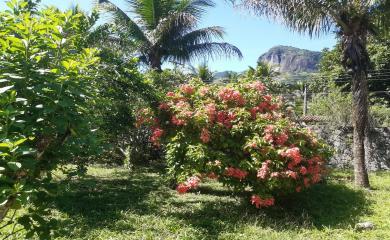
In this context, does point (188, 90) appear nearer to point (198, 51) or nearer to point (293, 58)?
point (198, 51)

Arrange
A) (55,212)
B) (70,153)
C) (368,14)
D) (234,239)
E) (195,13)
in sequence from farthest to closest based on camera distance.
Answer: (195,13) → (368,14) → (55,212) → (234,239) → (70,153)

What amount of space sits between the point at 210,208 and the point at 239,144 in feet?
4.36

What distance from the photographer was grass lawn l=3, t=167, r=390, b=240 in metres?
6.27

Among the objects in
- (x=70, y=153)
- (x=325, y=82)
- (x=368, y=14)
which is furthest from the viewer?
(x=325, y=82)

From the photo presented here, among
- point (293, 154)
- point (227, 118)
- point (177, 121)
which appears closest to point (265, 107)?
point (227, 118)

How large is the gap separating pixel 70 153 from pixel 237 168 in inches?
199

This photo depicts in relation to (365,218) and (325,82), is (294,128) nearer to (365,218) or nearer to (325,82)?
(365,218)

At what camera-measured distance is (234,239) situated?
19.7 ft

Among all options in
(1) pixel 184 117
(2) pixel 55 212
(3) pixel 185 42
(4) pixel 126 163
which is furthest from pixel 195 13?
(2) pixel 55 212

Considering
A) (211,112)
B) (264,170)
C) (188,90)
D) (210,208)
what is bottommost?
(210,208)

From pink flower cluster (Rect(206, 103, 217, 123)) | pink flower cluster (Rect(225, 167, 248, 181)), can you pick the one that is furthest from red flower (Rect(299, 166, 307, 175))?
pink flower cluster (Rect(206, 103, 217, 123))

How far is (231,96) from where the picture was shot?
833 centimetres

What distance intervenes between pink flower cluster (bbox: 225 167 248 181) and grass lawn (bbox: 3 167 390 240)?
697 millimetres

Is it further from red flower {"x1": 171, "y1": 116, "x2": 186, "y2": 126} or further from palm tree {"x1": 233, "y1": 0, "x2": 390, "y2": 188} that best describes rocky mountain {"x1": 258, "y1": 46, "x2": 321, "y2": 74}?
red flower {"x1": 171, "y1": 116, "x2": 186, "y2": 126}
